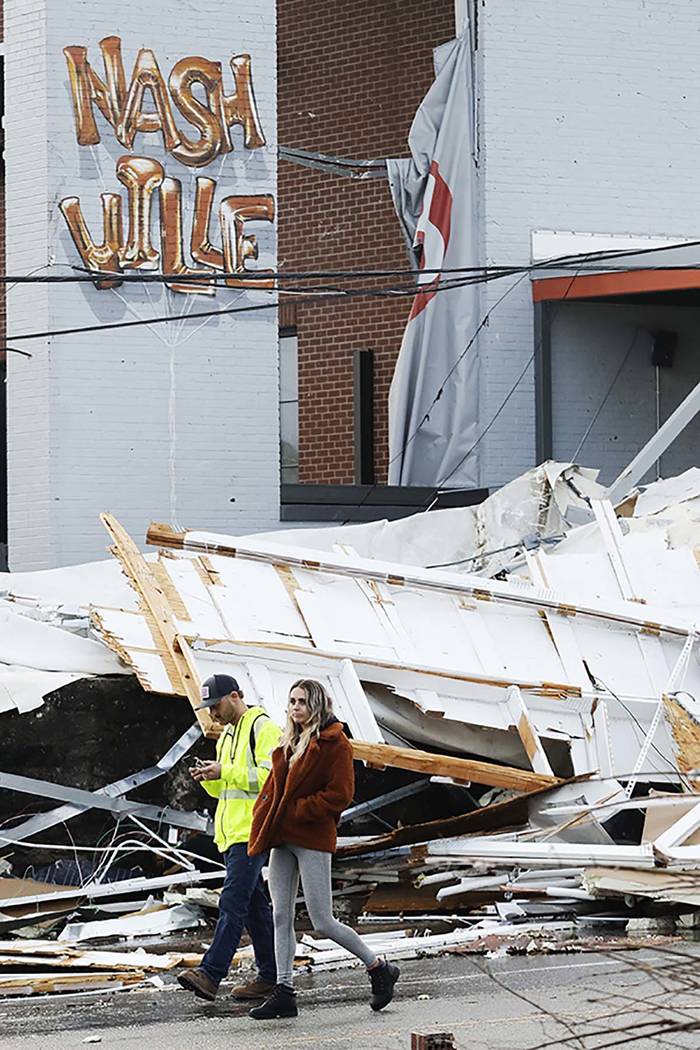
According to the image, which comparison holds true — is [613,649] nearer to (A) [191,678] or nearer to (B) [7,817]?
(A) [191,678]

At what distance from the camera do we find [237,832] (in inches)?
335

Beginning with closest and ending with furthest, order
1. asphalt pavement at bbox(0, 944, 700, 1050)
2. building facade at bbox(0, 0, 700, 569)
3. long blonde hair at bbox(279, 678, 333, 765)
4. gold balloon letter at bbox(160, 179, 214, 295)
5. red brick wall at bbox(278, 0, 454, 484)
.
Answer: asphalt pavement at bbox(0, 944, 700, 1050) < long blonde hair at bbox(279, 678, 333, 765) < building facade at bbox(0, 0, 700, 569) < gold balloon letter at bbox(160, 179, 214, 295) < red brick wall at bbox(278, 0, 454, 484)

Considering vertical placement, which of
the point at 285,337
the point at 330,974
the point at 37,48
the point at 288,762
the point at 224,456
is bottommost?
the point at 330,974

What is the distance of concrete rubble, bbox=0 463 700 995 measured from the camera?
10.5 m

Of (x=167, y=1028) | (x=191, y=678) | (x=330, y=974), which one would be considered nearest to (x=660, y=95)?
(x=191, y=678)

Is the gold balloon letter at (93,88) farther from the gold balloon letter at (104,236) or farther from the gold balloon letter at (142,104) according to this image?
the gold balloon letter at (104,236)

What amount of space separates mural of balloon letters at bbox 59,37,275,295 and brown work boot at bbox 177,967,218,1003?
9220 mm

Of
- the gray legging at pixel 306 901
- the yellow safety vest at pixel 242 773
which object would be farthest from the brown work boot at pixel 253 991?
the yellow safety vest at pixel 242 773

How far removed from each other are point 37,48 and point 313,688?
33.6 feet

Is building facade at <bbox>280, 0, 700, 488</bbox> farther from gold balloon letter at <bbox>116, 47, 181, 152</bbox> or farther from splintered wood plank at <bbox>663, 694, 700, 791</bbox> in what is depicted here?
splintered wood plank at <bbox>663, 694, 700, 791</bbox>

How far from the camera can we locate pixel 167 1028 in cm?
775

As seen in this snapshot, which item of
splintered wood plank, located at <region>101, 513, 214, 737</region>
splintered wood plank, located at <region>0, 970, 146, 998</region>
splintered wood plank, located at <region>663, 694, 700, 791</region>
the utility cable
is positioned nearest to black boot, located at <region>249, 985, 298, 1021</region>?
splintered wood plank, located at <region>0, 970, 146, 998</region>

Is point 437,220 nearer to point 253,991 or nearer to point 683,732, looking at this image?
point 683,732

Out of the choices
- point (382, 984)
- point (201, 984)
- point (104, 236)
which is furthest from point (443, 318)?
point (382, 984)
